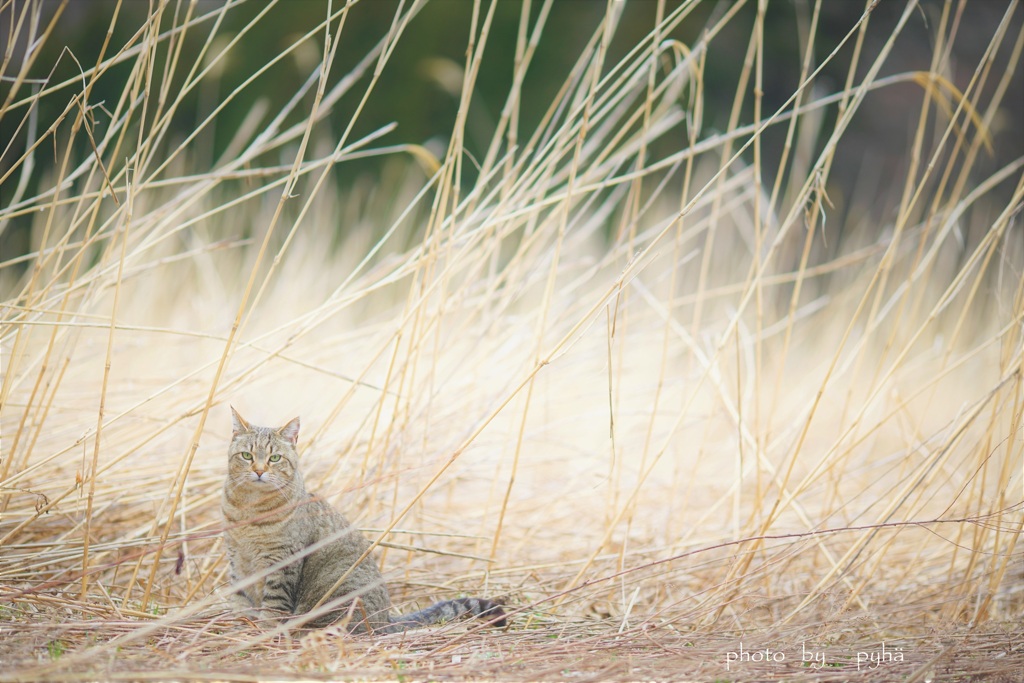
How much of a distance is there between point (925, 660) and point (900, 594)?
1.48 feet

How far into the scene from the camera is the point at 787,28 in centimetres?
677

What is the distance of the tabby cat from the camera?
131cm

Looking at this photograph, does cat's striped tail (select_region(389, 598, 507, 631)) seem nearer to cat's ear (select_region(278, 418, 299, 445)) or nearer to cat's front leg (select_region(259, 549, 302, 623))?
cat's front leg (select_region(259, 549, 302, 623))

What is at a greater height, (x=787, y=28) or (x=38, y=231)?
(x=787, y=28)

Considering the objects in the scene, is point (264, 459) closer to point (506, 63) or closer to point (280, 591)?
point (280, 591)

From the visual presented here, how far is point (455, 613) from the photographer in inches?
51.3

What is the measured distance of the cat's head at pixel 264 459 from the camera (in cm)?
135

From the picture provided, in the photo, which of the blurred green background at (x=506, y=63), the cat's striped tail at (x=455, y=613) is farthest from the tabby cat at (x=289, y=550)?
the blurred green background at (x=506, y=63)

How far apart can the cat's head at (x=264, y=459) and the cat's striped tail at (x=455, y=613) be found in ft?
0.99

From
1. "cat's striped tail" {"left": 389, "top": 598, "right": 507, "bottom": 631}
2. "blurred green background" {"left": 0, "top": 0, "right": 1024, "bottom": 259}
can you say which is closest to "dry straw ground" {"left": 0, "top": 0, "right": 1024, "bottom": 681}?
"cat's striped tail" {"left": 389, "top": 598, "right": 507, "bottom": 631}

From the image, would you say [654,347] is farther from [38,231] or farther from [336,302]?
[38,231]

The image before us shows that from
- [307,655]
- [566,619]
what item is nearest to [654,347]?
[566,619]

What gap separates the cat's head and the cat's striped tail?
0.99 ft

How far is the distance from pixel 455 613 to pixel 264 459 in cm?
41
